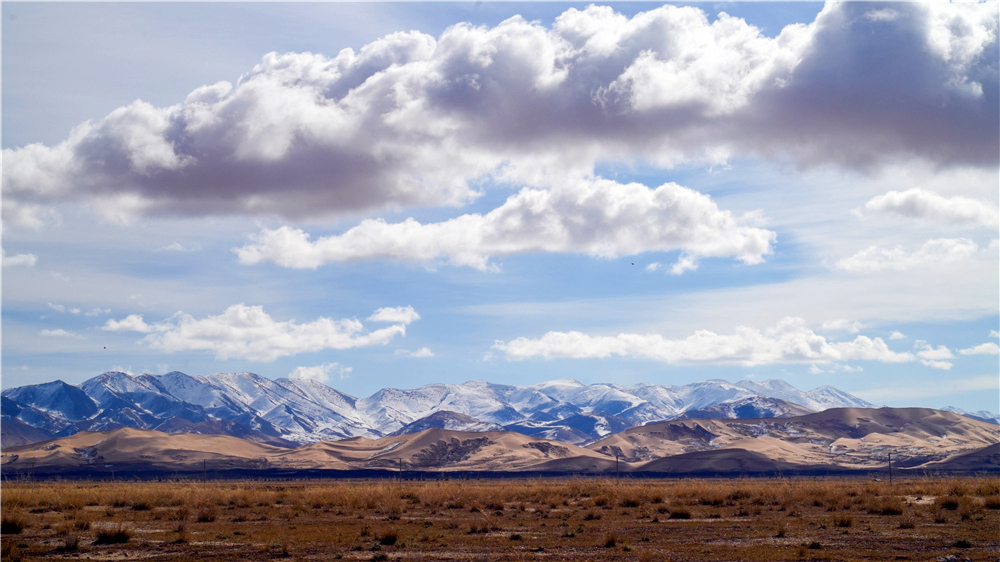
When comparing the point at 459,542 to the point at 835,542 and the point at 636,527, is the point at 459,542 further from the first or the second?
the point at 835,542

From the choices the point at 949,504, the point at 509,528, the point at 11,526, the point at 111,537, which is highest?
the point at 11,526

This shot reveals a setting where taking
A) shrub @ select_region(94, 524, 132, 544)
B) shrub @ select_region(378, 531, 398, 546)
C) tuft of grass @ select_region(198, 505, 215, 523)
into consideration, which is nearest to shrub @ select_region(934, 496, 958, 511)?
shrub @ select_region(378, 531, 398, 546)

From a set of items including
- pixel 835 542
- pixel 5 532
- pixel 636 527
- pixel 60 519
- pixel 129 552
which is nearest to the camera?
pixel 129 552

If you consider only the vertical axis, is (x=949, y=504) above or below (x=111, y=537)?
below

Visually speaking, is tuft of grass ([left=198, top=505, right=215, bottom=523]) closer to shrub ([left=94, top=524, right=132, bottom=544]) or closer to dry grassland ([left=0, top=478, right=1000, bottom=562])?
dry grassland ([left=0, top=478, right=1000, bottom=562])

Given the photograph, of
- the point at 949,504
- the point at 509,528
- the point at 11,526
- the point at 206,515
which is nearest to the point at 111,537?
the point at 11,526

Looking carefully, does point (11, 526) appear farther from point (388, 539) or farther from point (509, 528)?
point (509, 528)

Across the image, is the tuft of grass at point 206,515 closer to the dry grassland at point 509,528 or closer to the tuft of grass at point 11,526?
the dry grassland at point 509,528

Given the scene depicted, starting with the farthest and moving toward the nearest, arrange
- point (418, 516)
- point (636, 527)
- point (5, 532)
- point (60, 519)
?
point (418, 516) → point (60, 519) → point (636, 527) → point (5, 532)

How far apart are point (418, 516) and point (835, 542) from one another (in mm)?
21711

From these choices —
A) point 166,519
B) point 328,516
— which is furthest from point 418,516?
point 166,519

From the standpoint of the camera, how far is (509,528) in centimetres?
3703

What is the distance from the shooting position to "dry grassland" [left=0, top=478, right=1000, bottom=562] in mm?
28500

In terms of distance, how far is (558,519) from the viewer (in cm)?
4188
